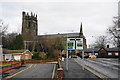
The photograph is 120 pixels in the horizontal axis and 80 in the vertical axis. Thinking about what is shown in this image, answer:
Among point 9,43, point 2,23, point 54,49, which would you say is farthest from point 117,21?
point 9,43

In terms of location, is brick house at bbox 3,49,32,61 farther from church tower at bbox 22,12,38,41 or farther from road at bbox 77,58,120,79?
church tower at bbox 22,12,38,41

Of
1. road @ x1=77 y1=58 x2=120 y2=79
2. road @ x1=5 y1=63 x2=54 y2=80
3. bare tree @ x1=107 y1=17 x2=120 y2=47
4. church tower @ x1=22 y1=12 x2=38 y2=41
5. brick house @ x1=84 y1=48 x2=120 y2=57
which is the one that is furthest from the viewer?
church tower @ x1=22 y1=12 x2=38 y2=41

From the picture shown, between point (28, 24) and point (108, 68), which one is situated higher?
point (28, 24)

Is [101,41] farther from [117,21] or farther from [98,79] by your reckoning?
[98,79]

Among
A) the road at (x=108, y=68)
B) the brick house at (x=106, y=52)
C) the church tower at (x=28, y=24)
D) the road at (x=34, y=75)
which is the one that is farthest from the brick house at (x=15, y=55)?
the church tower at (x=28, y=24)

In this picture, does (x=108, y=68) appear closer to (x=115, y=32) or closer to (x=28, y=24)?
(x=115, y=32)

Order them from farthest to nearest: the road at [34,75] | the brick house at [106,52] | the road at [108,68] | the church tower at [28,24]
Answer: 1. the church tower at [28,24]
2. the brick house at [106,52]
3. the road at [108,68]
4. the road at [34,75]

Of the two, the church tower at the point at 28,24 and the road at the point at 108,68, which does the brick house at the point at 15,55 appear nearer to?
the road at the point at 108,68

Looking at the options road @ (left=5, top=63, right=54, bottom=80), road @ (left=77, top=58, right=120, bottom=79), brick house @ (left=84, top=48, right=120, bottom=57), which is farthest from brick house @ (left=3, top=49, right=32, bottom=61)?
brick house @ (left=84, top=48, right=120, bottom=57)

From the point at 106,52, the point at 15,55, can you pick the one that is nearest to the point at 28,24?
the point at 106,52

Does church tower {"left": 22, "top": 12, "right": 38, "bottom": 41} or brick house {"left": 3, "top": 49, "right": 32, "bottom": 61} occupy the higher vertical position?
church tower {"left": 22, "top": 12, "right": 38, "bottom": 41}

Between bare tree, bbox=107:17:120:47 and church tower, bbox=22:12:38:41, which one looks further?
church tower, bbox=22:12:38:41

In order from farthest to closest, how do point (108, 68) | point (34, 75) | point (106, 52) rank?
1. point (106, 52)
2. point (108, 68)
3. point (34, 75)

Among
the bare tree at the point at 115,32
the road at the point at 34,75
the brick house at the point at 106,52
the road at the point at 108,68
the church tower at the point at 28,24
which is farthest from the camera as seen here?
the church tower at the point at 28,24
